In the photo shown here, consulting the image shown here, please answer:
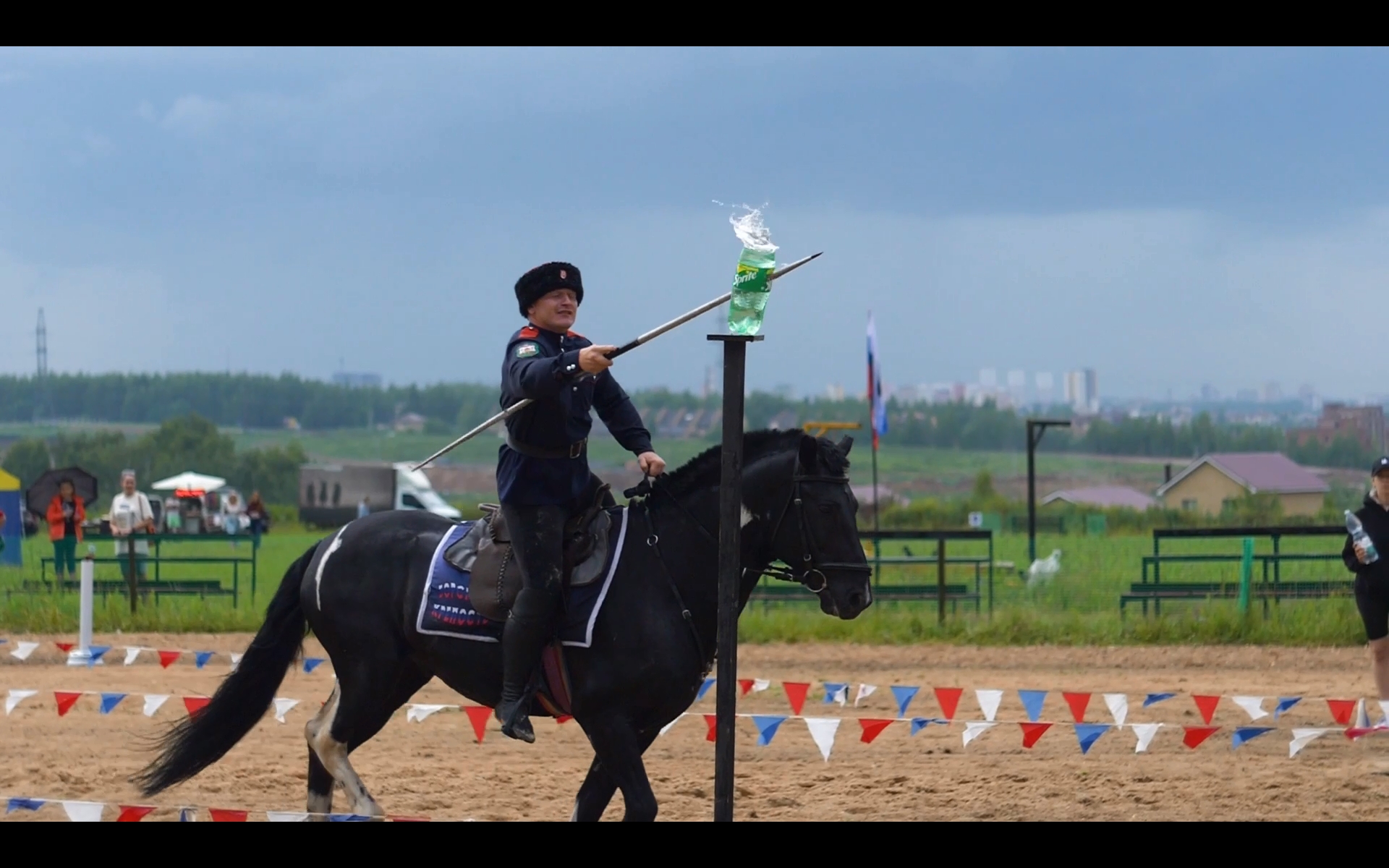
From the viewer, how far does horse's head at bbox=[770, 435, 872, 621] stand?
19.9ft

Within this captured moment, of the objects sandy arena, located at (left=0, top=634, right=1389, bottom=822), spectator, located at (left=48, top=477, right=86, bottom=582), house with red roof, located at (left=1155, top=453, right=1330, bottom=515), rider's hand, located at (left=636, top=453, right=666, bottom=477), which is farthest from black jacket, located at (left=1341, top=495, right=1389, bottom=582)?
house with red roof, located at (left=1155, top=453, right=1330, bottom=515)

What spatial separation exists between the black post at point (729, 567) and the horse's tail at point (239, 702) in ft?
8.33

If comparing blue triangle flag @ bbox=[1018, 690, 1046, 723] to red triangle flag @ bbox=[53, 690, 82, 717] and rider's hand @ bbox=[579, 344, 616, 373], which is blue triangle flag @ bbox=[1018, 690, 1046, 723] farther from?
red triangle flag @ bbox=[53, 690, 82, 717]

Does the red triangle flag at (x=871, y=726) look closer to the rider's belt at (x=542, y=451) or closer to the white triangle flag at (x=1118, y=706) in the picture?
the white triangle flag at (x=1118, y=706)

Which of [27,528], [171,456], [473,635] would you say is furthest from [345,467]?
[473,635]

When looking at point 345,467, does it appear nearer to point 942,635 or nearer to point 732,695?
point 942,635

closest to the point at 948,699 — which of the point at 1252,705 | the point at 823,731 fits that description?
the point at 1252,705

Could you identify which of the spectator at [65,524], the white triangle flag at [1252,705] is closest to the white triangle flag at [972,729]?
the white triangle flag at [1252,705]

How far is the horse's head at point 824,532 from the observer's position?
608 centimetres

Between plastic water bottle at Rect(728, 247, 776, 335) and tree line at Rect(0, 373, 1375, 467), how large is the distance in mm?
85712

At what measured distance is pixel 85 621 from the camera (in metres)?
13.1

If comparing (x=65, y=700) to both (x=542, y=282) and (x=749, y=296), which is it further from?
(x=749, y=296)

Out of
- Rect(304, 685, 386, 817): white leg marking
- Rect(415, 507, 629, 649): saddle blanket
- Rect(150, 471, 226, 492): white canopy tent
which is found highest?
Rect(415, 507, 629, 649): saddle blanket
